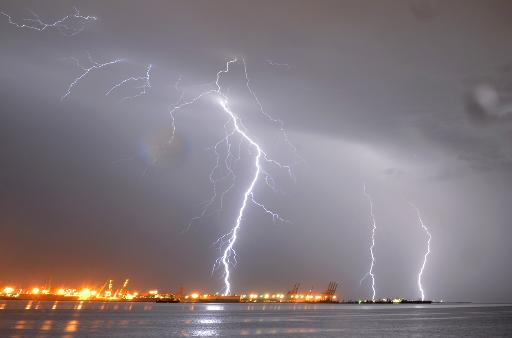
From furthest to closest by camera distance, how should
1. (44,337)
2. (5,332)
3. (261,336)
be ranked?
1. (261,336)
2. (5,332)
3. (44,337)

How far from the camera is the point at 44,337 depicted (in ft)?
134

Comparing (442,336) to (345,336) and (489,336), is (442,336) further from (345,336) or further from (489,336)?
(345,336)

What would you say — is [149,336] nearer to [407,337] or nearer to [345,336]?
[345,336]

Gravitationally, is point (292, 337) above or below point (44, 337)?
above

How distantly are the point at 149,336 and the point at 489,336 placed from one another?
110ft

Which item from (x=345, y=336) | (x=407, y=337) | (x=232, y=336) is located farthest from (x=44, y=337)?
(x=407, y=337)

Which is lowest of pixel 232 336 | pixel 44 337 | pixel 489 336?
pixel 44 337

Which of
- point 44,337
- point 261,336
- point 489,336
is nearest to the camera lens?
point 44,337

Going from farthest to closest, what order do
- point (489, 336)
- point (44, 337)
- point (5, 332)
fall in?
point (489, 336), point (5, 332), point (44, 337)

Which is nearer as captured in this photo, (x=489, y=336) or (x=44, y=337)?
(x=44, y=337)

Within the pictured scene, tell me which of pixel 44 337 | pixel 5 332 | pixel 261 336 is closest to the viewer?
pixel 44 337

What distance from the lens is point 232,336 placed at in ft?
154

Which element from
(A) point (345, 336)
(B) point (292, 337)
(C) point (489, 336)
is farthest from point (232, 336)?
(C) point (489, 336)

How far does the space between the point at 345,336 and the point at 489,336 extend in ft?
50.4
